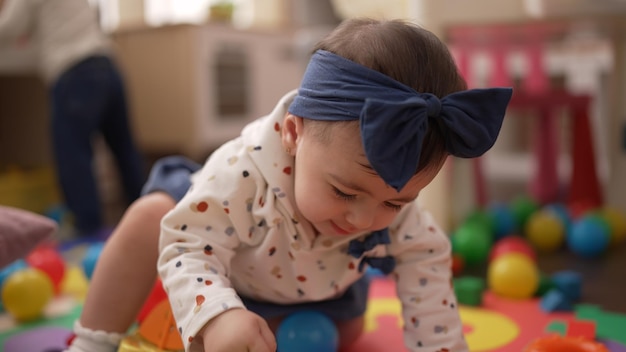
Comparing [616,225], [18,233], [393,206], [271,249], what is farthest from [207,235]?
[616,225]

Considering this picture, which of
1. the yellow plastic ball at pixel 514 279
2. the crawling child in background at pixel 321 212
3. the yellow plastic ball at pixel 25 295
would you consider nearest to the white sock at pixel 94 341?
the crawling child in background at pixel 321 212

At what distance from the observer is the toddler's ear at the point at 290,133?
651mm

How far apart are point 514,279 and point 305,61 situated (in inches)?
59.4

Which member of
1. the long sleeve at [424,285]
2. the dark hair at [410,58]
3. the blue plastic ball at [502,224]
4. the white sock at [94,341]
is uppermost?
the dark hair at [410,58]

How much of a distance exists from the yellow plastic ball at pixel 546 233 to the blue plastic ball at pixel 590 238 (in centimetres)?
4

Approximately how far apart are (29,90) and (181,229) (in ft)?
6.04

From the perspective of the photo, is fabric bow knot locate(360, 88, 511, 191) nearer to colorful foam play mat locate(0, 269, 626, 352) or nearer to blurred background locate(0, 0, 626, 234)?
colorful foam play mat locate(0, 269, 626, 352)

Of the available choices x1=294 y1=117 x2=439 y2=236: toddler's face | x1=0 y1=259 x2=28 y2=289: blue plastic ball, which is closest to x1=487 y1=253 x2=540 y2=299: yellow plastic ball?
x1=294 y1=117 x2=439 y2=236: toddler's face

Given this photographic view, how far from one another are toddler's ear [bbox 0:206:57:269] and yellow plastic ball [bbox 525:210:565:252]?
1.04 meters

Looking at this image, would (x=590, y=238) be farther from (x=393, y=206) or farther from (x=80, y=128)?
(x=80, y=128)

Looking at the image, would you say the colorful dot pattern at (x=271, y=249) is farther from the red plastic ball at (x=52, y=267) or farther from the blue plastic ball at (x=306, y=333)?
the red plastic ball at (x=52, y=267)

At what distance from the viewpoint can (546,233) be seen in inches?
55.3

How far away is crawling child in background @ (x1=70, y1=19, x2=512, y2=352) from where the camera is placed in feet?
1.87

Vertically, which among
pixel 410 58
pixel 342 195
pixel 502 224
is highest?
pixel 410 58
